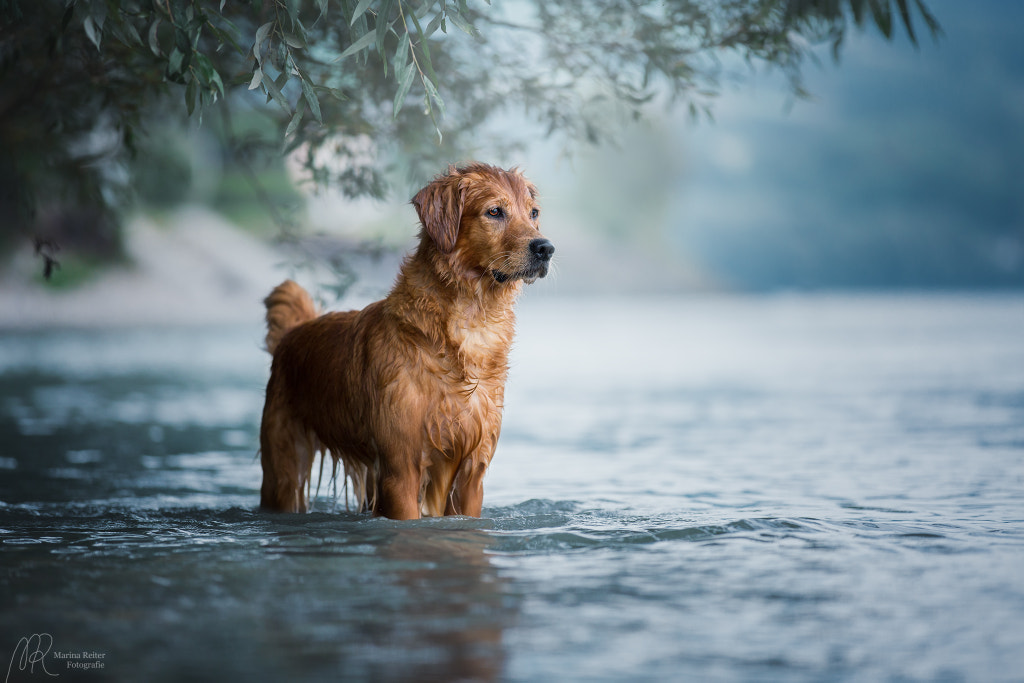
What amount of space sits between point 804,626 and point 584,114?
21.0 feet

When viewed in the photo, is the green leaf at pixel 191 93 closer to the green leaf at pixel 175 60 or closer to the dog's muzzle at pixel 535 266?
the green leaf at pixel 175 60

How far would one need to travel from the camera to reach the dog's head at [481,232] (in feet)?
17.4

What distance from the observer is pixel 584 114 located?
948cm

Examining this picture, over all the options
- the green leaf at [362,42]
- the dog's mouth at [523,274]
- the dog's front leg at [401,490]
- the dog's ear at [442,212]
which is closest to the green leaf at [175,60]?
the green leaf at [362,42]

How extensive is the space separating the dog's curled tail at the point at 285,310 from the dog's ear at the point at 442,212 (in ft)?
5.80

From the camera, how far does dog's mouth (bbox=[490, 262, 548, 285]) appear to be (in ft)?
17.4

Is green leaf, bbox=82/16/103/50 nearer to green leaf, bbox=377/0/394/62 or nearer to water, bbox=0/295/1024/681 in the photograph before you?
green leaf, bbox=377/0/394/62

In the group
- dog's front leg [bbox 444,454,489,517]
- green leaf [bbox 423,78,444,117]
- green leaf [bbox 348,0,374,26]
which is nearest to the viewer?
green leaf [bbox 348,0,374,26]

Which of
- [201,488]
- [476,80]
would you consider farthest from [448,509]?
[476,80]

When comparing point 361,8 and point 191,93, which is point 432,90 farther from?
point 191,93
